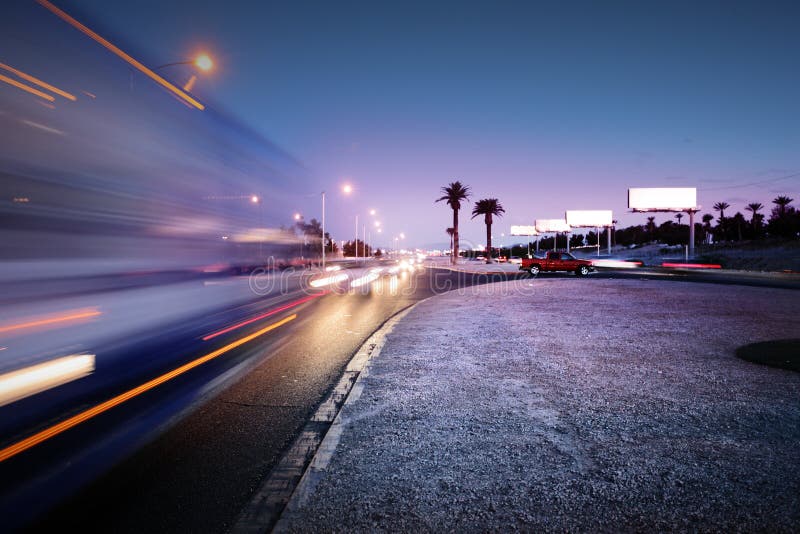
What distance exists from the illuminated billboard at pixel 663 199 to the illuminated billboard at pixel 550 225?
38.0m

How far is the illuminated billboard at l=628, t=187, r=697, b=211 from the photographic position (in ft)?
214

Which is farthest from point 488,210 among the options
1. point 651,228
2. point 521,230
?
point 651,228

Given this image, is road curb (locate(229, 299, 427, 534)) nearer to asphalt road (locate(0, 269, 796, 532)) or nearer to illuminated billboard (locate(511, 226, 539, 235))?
asphalt road (locate(0, 269, 796, 532))

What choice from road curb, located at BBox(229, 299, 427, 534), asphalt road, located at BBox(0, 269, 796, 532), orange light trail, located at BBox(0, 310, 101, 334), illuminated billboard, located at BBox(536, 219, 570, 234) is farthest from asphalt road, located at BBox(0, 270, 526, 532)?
illuminated billboard, located at BBox(536, 219, 570, 234)

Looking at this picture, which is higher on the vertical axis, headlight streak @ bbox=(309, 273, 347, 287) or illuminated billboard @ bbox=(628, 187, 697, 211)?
illuminated billboard @ bbox=(628, 187, 697, 211)

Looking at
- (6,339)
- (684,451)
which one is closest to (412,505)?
(684,451)

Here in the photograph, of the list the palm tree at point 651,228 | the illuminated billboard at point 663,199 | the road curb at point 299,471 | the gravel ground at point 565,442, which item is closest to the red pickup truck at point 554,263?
the gravel ground at point 565,442

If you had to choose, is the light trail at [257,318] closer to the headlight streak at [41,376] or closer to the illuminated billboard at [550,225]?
the headlight streak at [41,376]

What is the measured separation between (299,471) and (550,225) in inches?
4503

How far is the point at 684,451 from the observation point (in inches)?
140

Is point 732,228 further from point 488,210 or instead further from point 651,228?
point 488,210

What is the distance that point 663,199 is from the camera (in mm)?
65438

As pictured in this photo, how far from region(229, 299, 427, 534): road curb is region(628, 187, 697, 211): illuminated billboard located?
7367cm

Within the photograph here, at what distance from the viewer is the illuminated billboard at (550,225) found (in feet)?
349
